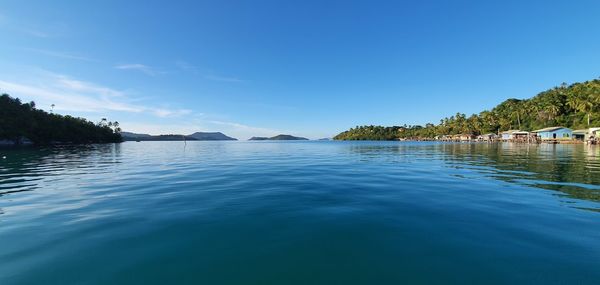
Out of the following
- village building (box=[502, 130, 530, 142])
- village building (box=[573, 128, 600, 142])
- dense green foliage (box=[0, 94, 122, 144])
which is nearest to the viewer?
village building (box=[573, 128, 600, 142])

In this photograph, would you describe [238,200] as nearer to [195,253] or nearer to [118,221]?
[118,221]

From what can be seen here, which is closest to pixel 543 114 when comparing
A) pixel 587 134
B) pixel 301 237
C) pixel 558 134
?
pixel 558 134

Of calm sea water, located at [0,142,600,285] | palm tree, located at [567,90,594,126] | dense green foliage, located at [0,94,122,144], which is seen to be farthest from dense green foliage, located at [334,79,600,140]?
dense green foliage, located at [0,94,122,144]

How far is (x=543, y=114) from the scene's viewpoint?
11362 cm

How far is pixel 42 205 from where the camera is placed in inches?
384

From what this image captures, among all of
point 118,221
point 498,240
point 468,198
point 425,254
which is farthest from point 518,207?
point 118,221

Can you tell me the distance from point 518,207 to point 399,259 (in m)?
6.92

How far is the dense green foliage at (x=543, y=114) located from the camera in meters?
90.1

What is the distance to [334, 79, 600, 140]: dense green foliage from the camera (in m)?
90.1

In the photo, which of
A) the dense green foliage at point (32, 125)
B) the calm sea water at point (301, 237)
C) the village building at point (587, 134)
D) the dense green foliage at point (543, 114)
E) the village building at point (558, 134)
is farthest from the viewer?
the dense green foliage at point (543, 114)

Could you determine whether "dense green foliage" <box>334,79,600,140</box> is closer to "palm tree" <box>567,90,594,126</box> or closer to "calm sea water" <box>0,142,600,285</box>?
"palm tree" <box>567,90,594,126</box>

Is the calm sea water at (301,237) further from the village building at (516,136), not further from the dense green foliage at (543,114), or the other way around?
the dense green foliage at (543,114)

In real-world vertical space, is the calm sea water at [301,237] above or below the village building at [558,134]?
below

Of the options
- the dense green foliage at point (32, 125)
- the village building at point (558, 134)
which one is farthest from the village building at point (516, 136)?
the dense green foliage at point (32, 125)
